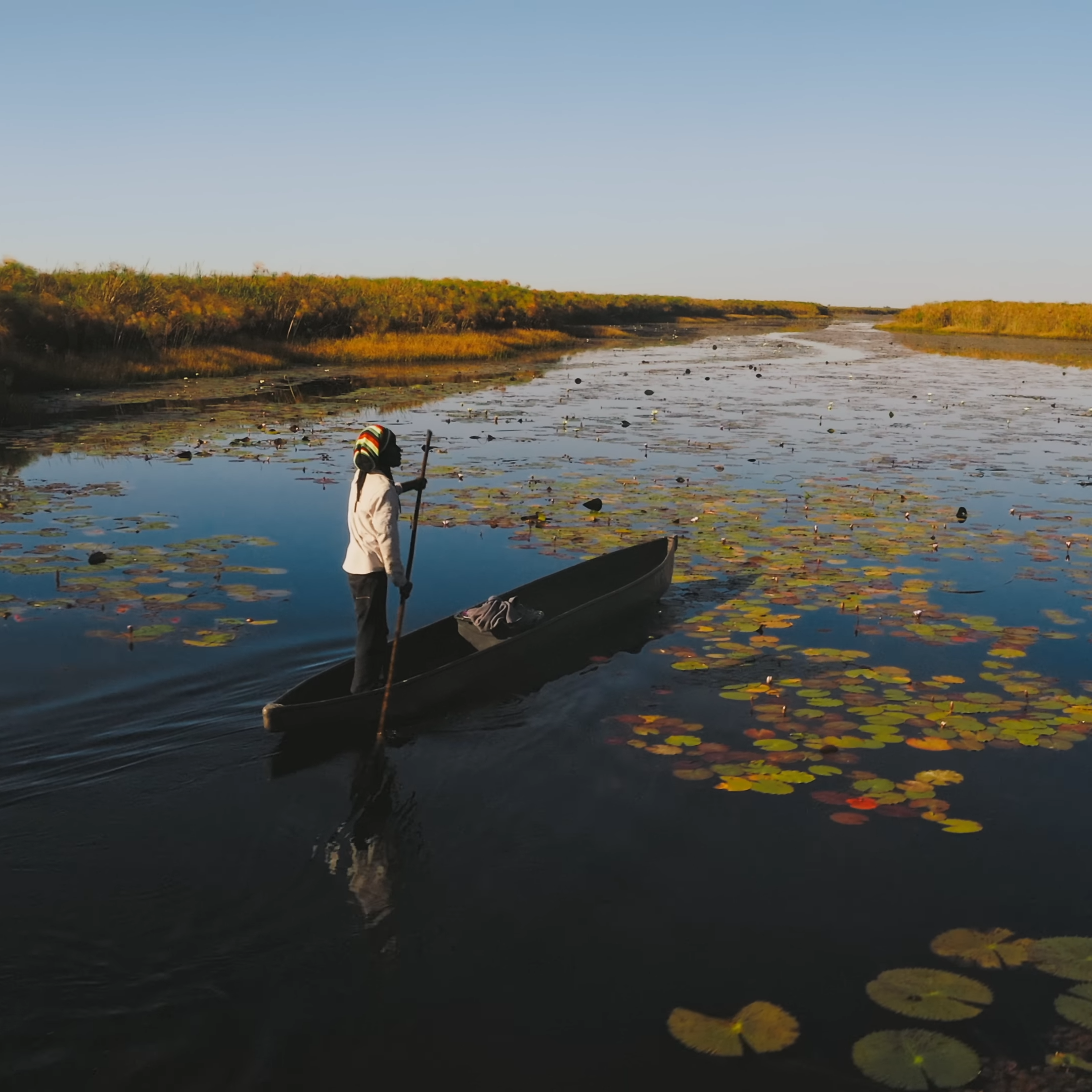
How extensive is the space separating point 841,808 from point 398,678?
3.52 metres

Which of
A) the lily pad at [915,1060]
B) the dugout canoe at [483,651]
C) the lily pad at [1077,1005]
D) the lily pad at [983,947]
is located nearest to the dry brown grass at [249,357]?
the dugout canoe at [483,651]

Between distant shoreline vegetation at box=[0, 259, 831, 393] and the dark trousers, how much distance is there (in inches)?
809

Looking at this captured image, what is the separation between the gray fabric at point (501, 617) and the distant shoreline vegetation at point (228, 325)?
65.7 ft

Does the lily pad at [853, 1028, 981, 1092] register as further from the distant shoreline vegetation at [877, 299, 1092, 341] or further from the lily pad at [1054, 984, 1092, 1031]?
the distant shoreline vegetation at [877, 299, 1092, 341]

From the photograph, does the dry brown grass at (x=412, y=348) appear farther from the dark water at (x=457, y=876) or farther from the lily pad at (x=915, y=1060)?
the lily pad at (x=915, y=1060)

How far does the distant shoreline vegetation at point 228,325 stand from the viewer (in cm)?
2884

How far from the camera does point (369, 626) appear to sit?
733 centimetres

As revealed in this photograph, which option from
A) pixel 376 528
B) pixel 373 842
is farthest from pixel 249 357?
pixel 373 842

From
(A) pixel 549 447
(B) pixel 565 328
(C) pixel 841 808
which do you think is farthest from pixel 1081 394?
(B) pixel 565 328

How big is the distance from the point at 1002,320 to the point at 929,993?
281 feet

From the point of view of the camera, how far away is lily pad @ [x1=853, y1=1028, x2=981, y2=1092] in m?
3.95

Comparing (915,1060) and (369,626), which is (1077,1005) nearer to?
(915,1060)

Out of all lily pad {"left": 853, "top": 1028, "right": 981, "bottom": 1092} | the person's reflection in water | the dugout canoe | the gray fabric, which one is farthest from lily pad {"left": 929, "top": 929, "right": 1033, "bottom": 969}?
the gray fabric

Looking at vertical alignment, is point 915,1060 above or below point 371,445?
below
